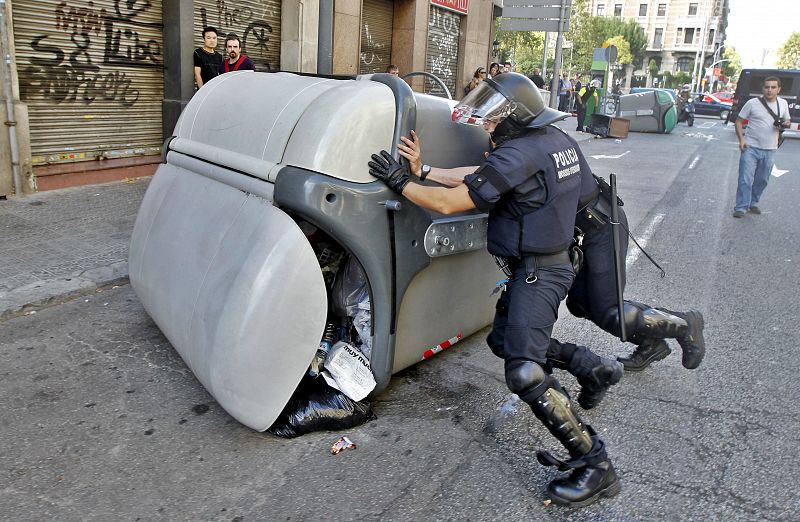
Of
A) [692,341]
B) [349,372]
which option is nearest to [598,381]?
[692,341]

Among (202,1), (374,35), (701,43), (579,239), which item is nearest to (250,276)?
(579,239)

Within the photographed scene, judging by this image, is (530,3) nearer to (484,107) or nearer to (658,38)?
(484,107)

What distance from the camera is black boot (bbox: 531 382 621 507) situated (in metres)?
2.60

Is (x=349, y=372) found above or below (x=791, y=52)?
below

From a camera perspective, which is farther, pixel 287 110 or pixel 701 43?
pixel 701 43

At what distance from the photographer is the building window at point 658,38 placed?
8944 cm

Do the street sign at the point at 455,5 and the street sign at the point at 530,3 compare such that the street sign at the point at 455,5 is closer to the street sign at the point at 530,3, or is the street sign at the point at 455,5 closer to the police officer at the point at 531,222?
the street sign at the point at 530,3

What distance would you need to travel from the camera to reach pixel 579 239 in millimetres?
3525

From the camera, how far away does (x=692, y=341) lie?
12.1ft

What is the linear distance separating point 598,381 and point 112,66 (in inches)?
295

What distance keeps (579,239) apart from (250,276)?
1742 millimetres

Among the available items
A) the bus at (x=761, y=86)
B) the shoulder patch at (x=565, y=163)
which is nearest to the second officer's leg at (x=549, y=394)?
the shoulder patch at (x=565, y=163)

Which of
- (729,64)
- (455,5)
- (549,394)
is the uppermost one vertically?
(729,64)

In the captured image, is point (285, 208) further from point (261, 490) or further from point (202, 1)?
point (202, 1)
